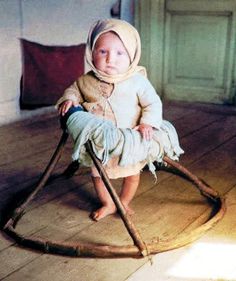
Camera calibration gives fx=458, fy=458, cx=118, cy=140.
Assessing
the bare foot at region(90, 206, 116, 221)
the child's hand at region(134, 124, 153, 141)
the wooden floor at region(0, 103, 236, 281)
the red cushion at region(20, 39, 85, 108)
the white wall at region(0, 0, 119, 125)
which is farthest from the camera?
the red cushion at region(20, 39, 85, 108)

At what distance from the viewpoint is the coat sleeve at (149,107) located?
137 centimetres

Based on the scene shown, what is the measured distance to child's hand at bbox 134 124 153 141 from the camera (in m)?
1.33

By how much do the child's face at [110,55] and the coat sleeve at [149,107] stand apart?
89 millimetres

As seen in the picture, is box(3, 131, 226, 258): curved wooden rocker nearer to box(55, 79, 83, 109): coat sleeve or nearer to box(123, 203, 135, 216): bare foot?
box(55, 79, 83, 109): coat sleeve

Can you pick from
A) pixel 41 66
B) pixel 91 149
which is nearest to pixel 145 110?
pixel 91 149

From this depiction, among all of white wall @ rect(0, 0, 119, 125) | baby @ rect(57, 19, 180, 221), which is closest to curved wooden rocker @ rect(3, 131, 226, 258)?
baby @ rect(57, 19, 180, 221)

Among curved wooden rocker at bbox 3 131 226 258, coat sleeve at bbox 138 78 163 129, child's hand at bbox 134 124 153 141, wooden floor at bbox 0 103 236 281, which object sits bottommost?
wooden floor at bbox 0 103 236 281

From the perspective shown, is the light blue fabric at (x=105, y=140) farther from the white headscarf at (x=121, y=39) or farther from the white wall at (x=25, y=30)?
the white wall at (x=25, y=30)

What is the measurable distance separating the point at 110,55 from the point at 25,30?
1.49 metres

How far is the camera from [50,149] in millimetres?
2234

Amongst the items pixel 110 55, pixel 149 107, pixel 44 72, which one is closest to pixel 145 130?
pixel 149 107

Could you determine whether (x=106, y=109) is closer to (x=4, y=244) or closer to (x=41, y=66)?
(x=4, y=244)

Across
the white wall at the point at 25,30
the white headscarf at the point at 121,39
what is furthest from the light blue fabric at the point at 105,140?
the white wall at the point at 25,30

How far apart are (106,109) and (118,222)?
0.36 meters
